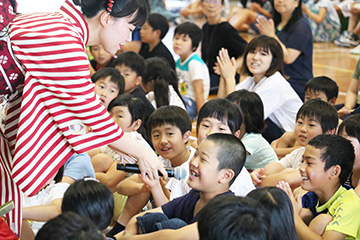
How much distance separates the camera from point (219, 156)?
69.3 inches

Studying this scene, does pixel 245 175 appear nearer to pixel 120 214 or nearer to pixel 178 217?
pixel 178 217

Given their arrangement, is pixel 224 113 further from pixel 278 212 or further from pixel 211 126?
pixel 278 212

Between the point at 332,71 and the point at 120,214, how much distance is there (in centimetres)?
334

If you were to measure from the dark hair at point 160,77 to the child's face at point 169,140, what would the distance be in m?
0.95

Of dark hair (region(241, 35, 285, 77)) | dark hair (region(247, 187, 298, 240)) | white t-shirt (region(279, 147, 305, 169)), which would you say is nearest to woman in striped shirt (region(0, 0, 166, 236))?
dark hair (region(247, 187, 298, 240))

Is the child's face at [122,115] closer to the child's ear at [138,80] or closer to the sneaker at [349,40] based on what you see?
the child's ear at [138,80]

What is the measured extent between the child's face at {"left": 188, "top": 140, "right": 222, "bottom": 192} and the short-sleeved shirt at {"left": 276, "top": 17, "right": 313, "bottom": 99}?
1.99 metres

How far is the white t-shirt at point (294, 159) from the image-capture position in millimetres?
2437

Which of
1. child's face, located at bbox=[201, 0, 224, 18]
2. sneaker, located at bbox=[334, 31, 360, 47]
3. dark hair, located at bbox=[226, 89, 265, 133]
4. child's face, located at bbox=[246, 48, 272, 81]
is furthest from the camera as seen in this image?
sneaker, located at bbox=[334, 31, 360, 47]

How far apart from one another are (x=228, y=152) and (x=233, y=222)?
61cm

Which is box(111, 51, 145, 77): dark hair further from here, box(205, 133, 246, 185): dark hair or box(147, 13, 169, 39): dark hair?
box(205, 133, 246, 185): dark hair

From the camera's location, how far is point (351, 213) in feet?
5.87

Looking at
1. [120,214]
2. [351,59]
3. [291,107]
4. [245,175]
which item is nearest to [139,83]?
[291,107]

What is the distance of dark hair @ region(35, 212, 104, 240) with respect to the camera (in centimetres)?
108
